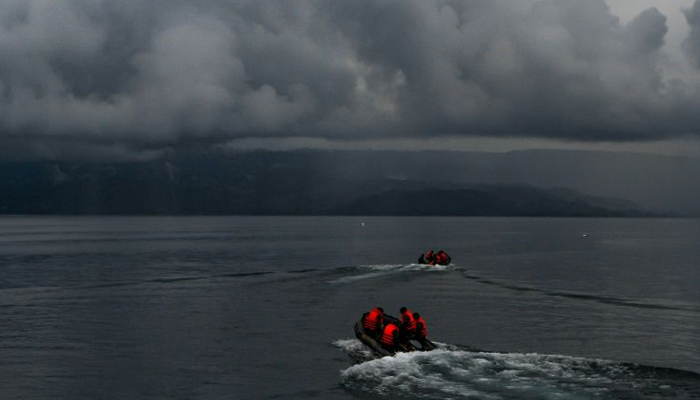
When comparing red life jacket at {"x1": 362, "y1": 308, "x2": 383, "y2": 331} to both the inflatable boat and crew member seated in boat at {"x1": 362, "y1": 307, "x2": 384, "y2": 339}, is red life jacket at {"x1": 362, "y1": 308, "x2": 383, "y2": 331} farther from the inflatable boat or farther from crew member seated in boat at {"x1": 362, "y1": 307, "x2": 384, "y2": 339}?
the inflatable boat

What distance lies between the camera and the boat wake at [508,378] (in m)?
35.4

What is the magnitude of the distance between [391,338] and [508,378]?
29.2 feet

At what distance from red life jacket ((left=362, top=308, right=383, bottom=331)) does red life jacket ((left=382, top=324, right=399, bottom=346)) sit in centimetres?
296

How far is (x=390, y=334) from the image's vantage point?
44.1 metres

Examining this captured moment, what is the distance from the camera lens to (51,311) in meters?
65.4

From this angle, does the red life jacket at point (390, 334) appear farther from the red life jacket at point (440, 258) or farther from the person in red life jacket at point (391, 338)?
the red life jacket at point (440, 258)

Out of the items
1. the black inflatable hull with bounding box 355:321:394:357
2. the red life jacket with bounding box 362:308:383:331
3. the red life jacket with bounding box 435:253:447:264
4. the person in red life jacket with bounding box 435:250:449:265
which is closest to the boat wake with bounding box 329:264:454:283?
the person in red life jacket with bounding box 435:250:449:265

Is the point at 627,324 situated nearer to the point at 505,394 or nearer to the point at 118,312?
the point at 505,394

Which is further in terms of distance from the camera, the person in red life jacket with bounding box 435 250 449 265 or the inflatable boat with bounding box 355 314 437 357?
the person in red life jacket with bounding box 435 250 449 265

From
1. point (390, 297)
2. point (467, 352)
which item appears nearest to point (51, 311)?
point (390, 297)

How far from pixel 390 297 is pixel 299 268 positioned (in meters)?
35.6

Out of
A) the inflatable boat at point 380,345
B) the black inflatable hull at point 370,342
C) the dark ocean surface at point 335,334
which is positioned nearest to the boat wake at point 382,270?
the dark ocean surface at point 335,334

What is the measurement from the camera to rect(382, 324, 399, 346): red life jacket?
44.0 m

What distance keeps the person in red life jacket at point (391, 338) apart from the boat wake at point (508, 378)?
0.99 m
